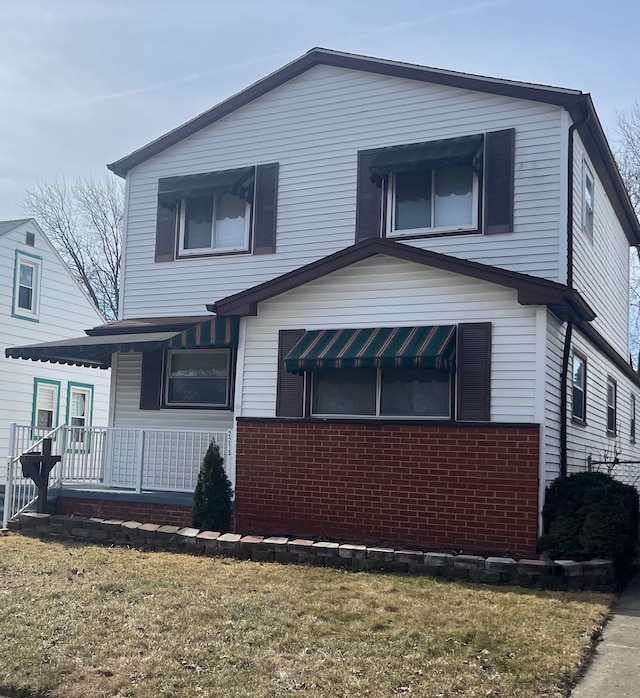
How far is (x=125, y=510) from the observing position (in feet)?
41.3

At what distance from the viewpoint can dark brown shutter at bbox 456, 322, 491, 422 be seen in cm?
1059

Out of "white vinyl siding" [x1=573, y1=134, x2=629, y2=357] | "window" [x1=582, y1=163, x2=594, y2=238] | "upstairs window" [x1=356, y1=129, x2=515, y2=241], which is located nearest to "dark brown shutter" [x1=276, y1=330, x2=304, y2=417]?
"upstairs window" [x1=356, y1=129, x2=515, y2=241]

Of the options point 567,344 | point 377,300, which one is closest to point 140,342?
point 377,300

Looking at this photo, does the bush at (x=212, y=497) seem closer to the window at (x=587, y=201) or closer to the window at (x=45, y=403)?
the window at (x=587, y=201)

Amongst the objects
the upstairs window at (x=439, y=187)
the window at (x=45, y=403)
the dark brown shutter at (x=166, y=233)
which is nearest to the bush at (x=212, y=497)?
the upstairs window at (x=439, y=187)

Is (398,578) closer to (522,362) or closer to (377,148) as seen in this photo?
(522,362)

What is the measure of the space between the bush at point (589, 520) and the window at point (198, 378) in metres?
5.89

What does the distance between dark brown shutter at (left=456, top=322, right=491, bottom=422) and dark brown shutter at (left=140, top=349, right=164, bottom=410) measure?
230 inches

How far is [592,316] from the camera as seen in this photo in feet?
38.8

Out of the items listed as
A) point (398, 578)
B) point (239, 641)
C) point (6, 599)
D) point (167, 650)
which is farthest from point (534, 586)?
point (6, 599)

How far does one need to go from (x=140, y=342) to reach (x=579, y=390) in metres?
6.99

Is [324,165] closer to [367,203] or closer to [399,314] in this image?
[367,203]

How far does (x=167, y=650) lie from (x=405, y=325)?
19.8 ft

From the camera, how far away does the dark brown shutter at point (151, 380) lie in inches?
565
